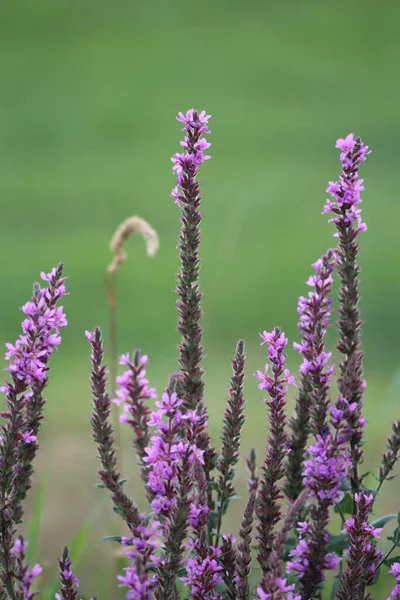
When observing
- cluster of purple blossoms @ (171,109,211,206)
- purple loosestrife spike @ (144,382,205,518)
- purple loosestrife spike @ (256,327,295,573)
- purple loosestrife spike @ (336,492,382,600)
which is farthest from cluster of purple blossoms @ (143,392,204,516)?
cluster of purple blossoms @ (171,109,211,206)

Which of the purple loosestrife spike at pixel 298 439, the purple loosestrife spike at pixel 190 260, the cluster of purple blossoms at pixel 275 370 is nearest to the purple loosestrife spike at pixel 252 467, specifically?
the purple loosestrife spike at pixel 298 439

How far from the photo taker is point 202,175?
8625mm

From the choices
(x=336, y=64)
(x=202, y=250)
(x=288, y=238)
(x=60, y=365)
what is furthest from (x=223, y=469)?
(x=336, y=64)

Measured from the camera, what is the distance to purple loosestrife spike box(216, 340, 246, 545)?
4.69 ft

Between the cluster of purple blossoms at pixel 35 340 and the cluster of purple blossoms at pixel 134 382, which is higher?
the cluster of purple blossoms at pixel 35 340

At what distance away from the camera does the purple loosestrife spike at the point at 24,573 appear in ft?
4.57

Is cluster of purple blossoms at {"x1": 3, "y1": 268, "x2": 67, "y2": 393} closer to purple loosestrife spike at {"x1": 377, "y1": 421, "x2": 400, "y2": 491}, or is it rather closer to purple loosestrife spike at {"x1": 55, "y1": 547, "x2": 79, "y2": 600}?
purple loosestrife spike at {"x1": 55, "y1": 547, "x2": 79, "y2": 600}

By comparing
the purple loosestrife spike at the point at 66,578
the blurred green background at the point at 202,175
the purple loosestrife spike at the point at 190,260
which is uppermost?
the blurred green background at the point at 202,175

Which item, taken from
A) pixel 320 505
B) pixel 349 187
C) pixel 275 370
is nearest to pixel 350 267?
pixel 349 187

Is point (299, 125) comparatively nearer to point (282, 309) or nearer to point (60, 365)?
point (282, 309)

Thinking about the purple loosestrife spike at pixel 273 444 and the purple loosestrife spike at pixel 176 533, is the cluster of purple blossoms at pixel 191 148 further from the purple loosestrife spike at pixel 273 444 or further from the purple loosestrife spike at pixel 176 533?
the purple loosestrife spike at pixel 176 533

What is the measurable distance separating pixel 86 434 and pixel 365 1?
8403 millimetres

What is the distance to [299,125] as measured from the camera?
9.40 meters

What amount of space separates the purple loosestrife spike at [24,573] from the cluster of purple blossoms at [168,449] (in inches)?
8.5
